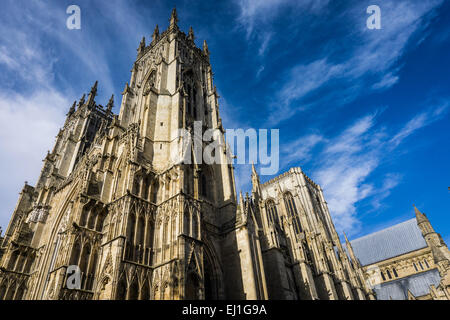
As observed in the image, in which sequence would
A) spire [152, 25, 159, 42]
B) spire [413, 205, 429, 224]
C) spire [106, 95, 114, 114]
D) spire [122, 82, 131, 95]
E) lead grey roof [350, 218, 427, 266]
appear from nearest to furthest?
spire [122, 82, 131, 95], spire [152, 25, 159, 42], spire [106, 95, 114, 114], spire [413, 205, 429, 224], lead grey roof [350, 218, 427, 266]

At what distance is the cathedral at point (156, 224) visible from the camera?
15.0 meters

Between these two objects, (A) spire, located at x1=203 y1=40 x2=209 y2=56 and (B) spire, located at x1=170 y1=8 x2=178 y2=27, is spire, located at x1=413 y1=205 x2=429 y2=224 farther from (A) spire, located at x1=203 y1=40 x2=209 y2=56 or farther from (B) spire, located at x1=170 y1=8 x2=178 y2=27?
(B) spire, located at x1=170 y1=8 x2=178 y2=27

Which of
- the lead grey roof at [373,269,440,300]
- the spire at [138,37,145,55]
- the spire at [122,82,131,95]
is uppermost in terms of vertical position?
the spire at [138,37,145,55]

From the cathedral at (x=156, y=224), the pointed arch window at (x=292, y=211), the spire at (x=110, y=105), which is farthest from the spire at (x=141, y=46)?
the pointed arch window at (x=292, y=211)

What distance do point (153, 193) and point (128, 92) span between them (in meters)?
15.1

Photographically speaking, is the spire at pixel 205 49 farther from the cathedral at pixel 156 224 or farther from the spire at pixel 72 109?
the spire at pixel 72 109

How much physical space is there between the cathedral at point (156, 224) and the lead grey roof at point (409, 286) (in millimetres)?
8406

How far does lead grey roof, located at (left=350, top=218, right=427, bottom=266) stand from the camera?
2030 inches

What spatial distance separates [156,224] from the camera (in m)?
17.2

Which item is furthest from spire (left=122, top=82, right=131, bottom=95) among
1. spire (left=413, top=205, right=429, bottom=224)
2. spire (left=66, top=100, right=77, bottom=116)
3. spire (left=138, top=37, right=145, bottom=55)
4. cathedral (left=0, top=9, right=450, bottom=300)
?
spire (left=413, top=205, right=429, bottom=224)

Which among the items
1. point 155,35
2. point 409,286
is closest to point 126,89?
point 155,35

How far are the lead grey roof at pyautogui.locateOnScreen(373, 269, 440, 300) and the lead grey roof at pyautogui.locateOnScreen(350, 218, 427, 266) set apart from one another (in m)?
5.40

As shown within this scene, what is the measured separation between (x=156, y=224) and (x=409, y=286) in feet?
151

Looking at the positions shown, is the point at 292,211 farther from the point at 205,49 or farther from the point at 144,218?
the point at 144,218
